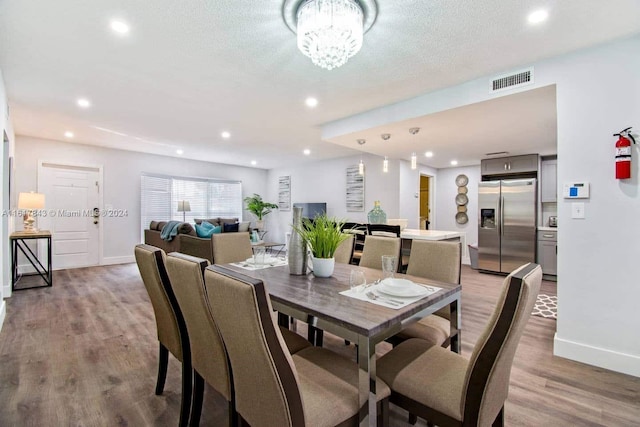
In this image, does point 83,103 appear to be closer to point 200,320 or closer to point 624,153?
point 200,320

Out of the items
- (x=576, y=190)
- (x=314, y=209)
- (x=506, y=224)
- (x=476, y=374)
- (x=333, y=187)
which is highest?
(x=333, y=187)

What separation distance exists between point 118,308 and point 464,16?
435cm

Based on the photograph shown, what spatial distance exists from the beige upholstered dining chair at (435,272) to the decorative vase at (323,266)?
0.55 metres

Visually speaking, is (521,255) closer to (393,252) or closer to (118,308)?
(393,252)

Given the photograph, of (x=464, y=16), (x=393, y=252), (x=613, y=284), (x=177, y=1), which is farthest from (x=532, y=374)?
(x=177, y=1)

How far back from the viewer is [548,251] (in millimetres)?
5133

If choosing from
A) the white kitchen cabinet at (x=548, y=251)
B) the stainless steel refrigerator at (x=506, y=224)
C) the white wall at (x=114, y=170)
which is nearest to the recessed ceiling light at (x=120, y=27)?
the white wall at (x=114, y=170)

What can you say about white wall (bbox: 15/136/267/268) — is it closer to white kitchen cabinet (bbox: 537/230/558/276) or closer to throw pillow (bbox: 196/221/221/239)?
throw pillow (bbox: 196/221/221/239)

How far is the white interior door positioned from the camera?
555 cm

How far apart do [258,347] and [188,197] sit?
7.13 m

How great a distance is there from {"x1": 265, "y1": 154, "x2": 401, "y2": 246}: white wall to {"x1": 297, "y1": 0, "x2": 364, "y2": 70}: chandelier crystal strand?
352 cm

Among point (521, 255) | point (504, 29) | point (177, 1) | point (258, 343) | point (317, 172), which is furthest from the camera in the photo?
point (317, 172)

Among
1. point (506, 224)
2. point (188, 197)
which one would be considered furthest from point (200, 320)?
point (188, 197)

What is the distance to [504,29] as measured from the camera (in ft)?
6.73
